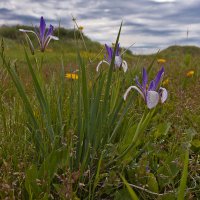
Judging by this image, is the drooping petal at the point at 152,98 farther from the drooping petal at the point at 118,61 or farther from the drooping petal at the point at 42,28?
the drooping petal at the point at 42,28

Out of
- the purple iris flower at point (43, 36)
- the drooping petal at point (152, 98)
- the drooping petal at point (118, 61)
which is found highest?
the purple iris flower at point (43, 36)

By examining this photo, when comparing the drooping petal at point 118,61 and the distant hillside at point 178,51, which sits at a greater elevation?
the distant hillside at point 178,51

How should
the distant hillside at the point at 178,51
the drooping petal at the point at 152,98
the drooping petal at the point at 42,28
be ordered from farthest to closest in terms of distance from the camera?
the distant hillside at the point at 178,51 → the drooping petal at the point at 42,28 → the drooping petal at the point at 152,98

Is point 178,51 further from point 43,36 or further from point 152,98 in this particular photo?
point 152,98

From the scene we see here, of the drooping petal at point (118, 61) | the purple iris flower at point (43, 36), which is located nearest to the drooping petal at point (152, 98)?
the drooping petal at point (118, 61)

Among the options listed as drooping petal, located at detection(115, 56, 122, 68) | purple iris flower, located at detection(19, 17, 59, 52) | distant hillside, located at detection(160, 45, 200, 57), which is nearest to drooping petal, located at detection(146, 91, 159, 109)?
drooping petal, located at detection(115, 56, 122, 68)

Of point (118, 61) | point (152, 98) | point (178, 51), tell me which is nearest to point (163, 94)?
point (152, 98)

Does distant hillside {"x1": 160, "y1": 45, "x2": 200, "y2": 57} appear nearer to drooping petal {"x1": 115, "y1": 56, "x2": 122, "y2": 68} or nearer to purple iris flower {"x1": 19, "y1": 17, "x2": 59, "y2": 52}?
drooping petal {"x1": 115, "y1": 56, "x2": 122, "y2": 68}

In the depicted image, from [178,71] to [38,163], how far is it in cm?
347

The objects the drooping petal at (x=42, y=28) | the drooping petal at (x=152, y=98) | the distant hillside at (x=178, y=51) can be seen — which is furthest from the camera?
the distant hillside at (x=178, y=51)

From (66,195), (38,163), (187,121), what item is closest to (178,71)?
(187,121)

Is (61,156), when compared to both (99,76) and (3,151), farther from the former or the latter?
(99,76)

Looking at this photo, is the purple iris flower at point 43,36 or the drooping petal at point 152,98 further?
the purple iris flower at point 43,36

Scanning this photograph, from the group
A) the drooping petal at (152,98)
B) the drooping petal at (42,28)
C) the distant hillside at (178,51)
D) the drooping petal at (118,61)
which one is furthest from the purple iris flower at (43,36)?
the distant hillside at (178,51)
